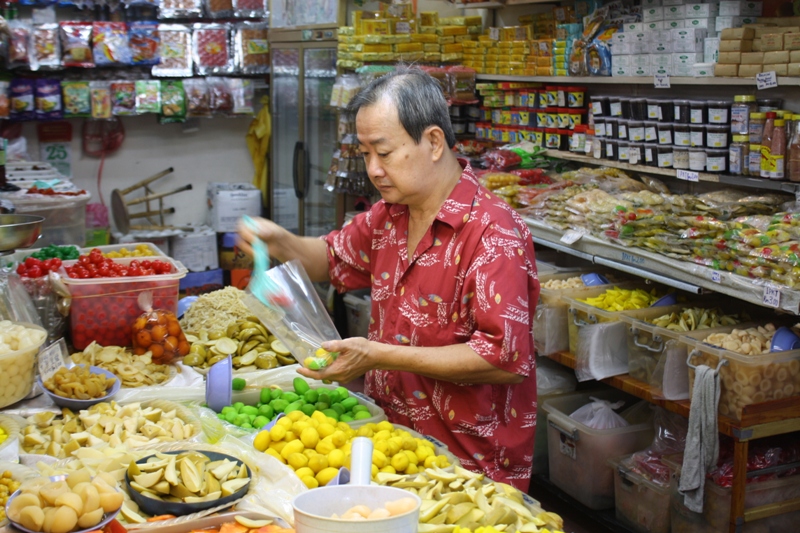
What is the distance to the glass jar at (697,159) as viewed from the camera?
373cm

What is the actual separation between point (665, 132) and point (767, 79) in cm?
65

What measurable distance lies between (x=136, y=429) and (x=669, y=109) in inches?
110

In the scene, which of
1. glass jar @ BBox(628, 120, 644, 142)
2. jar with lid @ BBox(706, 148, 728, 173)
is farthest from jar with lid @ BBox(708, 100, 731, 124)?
glass jar @ BBox(628, 120, 644, 142)

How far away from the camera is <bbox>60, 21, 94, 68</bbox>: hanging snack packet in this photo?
6.00m

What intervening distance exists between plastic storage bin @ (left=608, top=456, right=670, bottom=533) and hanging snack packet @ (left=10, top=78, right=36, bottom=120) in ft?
15.5

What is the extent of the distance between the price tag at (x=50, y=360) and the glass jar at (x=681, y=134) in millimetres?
2733

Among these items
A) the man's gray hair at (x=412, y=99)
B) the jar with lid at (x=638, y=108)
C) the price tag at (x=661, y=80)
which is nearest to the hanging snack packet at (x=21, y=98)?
the jar with lid at (x=638, y=108)

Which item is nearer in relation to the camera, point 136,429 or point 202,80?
point 136,429

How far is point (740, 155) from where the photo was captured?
3521 mm

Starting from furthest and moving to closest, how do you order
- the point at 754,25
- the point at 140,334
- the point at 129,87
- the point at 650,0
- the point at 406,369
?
the point at 129,87 < the point at 650,0 < the point at 754,25 < the point at 140,334 < the point at 406,369

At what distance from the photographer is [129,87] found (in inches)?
249

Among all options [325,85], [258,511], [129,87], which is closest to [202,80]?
[129,87]

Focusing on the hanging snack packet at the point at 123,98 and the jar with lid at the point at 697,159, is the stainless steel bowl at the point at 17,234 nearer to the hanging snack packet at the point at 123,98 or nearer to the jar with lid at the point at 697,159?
the jar with lid at the point at 697,159

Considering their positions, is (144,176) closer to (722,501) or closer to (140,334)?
(140,334)
